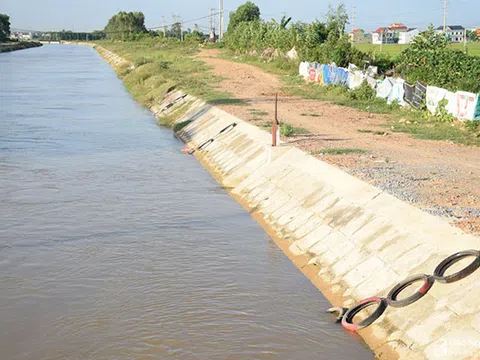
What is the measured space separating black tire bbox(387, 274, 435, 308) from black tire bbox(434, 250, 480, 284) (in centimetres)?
16

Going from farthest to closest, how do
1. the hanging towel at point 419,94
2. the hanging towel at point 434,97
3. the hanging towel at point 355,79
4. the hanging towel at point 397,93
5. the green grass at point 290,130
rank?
1. the hanging towel at point 355,79
2. the hanging towel at point 397,93
3. the hanging towel at point 419,94
4. the hanging towel at point 434,97
5. the green grass at point 290,130

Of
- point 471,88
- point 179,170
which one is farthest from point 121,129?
point 471,88

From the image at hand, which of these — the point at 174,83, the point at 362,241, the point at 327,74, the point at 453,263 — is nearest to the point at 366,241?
the point at 362,241

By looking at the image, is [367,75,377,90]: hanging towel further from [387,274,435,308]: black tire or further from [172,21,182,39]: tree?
[172,21,182,39]: tree

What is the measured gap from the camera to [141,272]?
13.9 meters

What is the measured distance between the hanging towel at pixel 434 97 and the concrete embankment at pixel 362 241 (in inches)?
339

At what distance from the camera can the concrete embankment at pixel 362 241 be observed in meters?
9.87

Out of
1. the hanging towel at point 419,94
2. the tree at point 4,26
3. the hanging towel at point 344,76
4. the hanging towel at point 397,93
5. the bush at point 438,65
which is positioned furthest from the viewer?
the tree at point 4,26

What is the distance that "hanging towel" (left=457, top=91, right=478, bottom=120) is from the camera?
81.5 feet

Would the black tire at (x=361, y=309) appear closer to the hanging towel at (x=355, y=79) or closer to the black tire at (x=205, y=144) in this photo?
the black tire at (x=205, y=144)

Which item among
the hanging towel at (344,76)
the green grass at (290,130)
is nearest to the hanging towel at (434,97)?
the green grass at (290,130)

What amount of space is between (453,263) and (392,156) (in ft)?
30.7

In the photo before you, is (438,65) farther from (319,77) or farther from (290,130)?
(319,77)

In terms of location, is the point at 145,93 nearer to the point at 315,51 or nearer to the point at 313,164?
the point at 315,51
